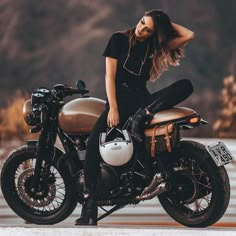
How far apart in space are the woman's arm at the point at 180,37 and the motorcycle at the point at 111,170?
1.58ft

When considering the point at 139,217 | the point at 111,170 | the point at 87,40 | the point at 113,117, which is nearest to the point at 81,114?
the point at 113,117

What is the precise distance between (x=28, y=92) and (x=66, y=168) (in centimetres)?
727

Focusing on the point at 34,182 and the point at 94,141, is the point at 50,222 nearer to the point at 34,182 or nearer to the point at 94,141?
the point at 34,182

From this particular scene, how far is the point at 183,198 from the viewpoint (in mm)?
6992

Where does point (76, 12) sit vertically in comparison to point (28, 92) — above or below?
above

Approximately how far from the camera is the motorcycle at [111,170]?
22.5 feet

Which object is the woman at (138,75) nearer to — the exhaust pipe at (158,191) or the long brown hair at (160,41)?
the long brown hair at (160,41)

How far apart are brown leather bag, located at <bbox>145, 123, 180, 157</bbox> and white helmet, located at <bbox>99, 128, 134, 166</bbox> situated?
0.48 ft

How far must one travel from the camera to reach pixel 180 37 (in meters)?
6.94

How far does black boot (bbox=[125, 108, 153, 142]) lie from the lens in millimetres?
6863

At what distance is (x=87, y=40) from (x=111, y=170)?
7807 mm

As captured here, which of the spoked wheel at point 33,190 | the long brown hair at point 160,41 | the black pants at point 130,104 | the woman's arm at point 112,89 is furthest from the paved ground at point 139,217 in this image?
the long brown hair at point 160,41

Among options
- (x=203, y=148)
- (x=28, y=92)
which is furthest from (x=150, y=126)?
(x=28, y=92)

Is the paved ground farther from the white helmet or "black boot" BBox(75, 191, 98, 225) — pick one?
the white helmet
